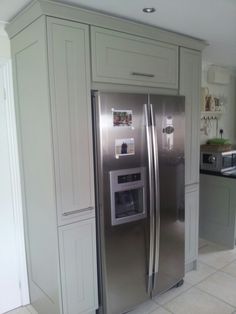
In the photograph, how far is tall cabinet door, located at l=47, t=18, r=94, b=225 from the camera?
5.37 feet

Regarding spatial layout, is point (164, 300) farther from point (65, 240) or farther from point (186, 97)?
point (186, 97)

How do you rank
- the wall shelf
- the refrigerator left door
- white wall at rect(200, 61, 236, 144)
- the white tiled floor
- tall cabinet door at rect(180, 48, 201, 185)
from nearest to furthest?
1. the refrigerator left door
2. the white tiled floor
3. tall cabinet door at rect(180, 48, 201, 185)
4. the wall shelf
5. white wall at rect(200, 61, 236, 144)

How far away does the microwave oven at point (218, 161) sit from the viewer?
3.24 meters

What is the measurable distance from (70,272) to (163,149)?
1.13 meters

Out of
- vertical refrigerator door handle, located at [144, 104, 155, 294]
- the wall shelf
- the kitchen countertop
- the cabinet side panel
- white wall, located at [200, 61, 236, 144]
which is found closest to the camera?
the cabinet side panel

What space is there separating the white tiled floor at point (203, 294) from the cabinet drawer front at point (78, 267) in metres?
0.52

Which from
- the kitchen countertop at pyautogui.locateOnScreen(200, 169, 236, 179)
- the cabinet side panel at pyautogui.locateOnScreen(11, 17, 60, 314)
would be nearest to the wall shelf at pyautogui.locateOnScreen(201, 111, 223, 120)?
the kitchen countertop at pyautogui.locateOnScreen(200, 169, 236, 179)

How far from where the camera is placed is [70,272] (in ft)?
5.95

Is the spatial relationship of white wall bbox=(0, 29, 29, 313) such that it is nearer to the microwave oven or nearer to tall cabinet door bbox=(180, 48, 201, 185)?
tall cabinet door bbox=(180, 48, 201, 185)

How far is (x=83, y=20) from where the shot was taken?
1.70 metres

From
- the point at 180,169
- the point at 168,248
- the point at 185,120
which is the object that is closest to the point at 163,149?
the point at 180,169

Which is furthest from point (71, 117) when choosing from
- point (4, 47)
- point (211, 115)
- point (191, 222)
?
point (211, 115)

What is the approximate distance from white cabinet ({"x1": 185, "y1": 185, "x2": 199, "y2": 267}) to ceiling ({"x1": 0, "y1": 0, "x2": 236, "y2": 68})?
4.56 ft

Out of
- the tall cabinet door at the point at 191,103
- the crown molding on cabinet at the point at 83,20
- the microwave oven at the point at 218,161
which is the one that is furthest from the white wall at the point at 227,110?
the crown molding on cabinet at the point at 83,20
